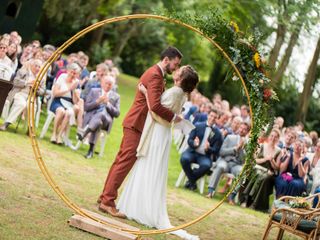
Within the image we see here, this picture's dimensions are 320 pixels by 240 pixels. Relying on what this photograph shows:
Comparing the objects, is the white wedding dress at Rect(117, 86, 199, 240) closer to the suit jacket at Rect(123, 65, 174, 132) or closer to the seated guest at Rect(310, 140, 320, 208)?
the suit jacket at Rect(123, 65, 174, 132)

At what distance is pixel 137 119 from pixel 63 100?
497cm

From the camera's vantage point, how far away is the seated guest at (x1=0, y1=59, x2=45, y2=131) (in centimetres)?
1207

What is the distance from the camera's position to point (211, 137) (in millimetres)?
12758

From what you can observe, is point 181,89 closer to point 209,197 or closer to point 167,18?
point 167,18

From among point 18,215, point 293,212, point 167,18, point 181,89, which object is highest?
point 167,18

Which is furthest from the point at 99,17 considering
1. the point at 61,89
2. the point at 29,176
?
the point at 29,176

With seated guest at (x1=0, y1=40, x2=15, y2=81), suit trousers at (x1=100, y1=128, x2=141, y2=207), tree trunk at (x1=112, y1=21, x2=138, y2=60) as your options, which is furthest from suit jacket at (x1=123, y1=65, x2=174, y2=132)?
tree trunk at (x1=112, y1=21, x2=138, y2=60)

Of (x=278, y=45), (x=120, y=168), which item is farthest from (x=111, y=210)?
(x=278, y=45)

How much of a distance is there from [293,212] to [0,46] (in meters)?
6.64

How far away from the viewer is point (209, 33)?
7.50m

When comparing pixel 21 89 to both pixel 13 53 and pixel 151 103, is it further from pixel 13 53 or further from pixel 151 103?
pixel 151 103

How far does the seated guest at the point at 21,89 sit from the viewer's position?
12.1 m

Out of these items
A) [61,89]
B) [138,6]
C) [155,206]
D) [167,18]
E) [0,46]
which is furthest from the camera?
[138,6]

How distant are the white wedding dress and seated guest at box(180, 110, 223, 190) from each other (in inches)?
173
